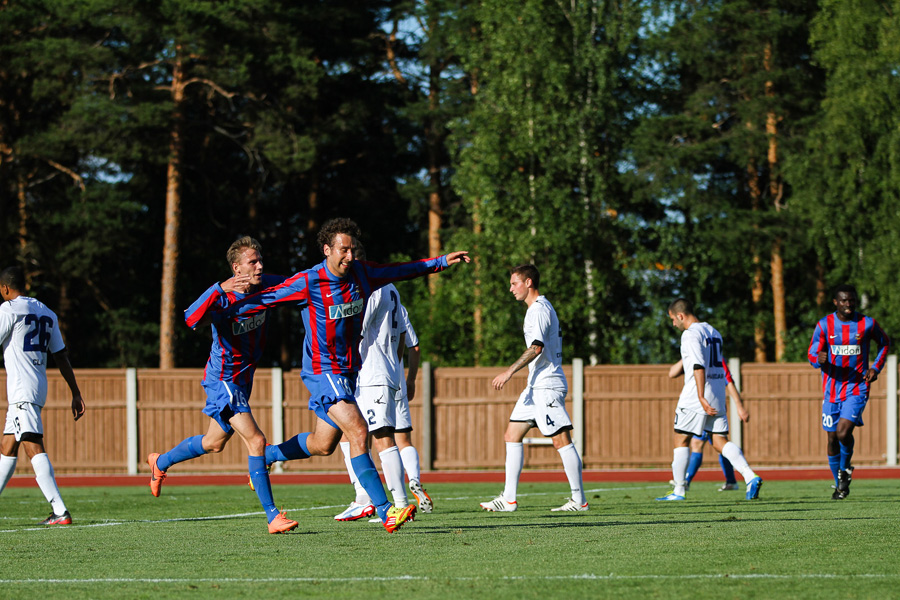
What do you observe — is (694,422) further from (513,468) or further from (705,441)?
(513,468)

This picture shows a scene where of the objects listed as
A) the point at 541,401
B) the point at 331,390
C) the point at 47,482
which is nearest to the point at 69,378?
the point at 47,482

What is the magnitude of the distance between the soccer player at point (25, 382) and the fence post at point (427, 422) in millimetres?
12063

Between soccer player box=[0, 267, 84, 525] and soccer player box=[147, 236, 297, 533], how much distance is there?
3.85 feet

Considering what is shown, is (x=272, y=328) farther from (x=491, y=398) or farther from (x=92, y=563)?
(x=92, y=563)

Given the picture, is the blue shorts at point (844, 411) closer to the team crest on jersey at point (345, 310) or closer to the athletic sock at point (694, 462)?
the athletic sock at point (694, 462)

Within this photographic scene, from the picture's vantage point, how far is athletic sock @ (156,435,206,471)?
338 inches

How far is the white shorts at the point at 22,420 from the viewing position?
9234 mm

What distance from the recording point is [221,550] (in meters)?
6.89

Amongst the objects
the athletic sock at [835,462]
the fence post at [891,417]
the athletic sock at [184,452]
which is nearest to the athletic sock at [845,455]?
the athletic sock at [835,462]

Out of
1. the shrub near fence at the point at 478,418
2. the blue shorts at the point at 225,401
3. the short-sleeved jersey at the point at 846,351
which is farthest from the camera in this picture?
the shrub near fence at the point at 478,418

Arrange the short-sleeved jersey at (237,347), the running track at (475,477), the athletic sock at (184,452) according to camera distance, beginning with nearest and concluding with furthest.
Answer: the short-sleeved jersey at (237,347) < the athletic sock at (184,452) < the running track at (475,477)

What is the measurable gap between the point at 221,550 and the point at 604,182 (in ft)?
76.4

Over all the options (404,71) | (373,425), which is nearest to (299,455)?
(373,425)

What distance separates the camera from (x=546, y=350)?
996 cm
